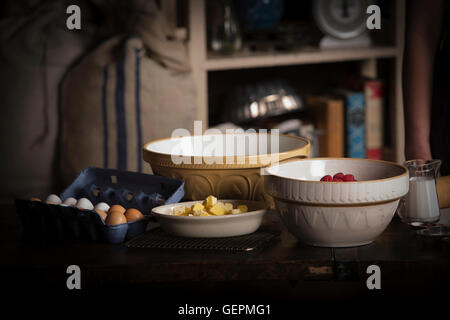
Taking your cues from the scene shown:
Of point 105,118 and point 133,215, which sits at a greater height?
point 105,118

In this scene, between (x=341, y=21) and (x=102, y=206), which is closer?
(x=102, y=206)

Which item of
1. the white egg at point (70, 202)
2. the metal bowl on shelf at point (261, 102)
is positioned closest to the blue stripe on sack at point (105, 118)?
the metal bowl on shelf at point (261, 102)

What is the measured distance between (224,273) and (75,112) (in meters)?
1.42

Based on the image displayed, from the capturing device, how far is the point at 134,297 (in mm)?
988

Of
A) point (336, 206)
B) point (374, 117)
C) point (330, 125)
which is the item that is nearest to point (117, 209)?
point (336, 206)

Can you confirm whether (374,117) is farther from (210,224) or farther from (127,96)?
(210,224)

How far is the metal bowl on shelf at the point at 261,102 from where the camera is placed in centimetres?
220

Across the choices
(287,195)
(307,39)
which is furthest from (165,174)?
(307,39)

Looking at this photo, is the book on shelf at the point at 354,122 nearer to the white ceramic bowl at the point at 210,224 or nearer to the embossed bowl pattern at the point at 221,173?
the embossed bowl pattern at the point at 221,173

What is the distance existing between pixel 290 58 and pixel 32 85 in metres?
0.92

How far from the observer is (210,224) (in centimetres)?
90

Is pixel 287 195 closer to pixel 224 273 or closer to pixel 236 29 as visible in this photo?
pixel 224 273

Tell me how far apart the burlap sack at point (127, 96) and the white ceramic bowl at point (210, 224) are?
1.14 m
